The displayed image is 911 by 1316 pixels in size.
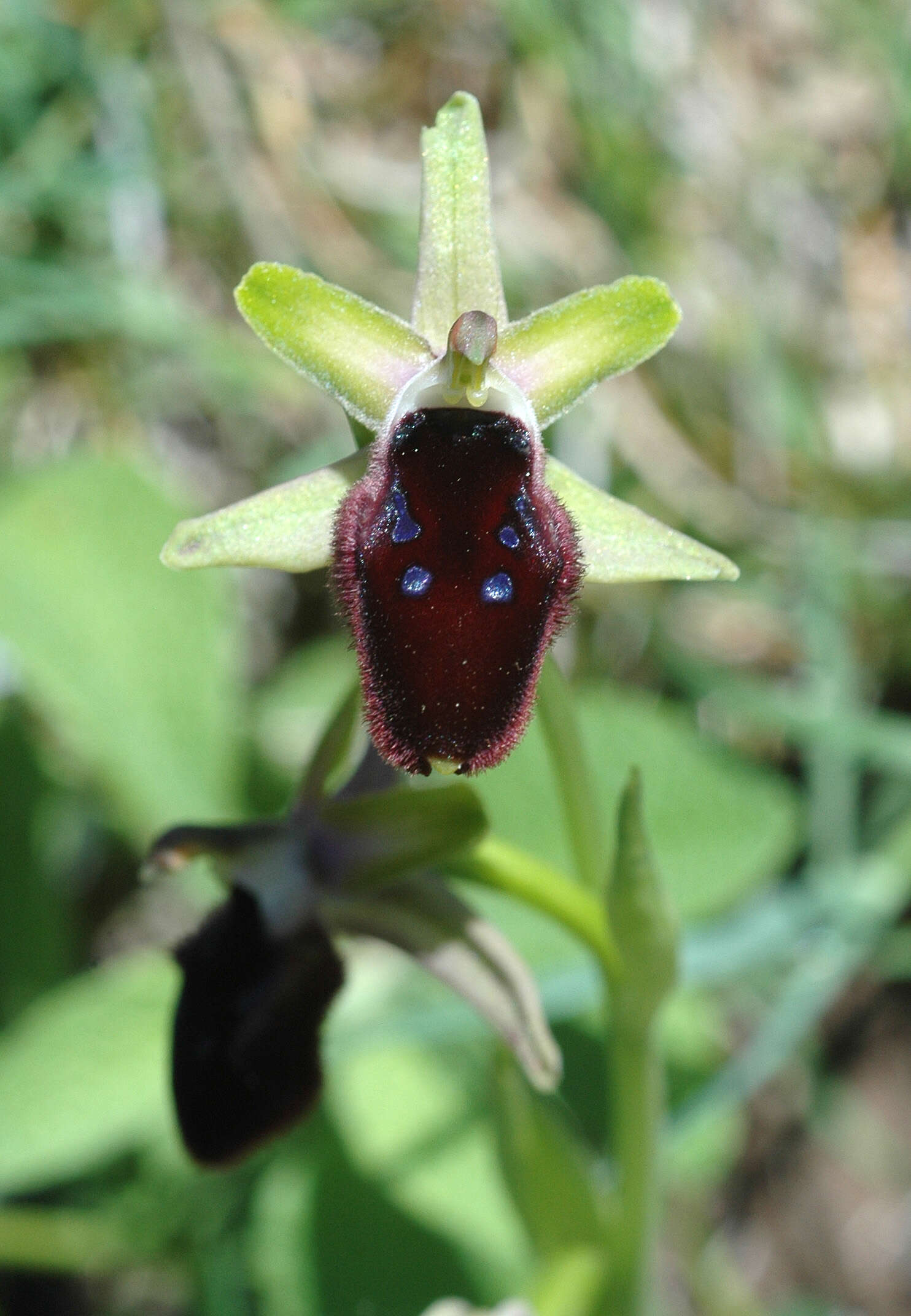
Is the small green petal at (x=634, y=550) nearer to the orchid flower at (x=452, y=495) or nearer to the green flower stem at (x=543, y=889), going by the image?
the orchid flower at (x=452, y=495)

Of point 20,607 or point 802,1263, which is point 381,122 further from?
point 802,1263

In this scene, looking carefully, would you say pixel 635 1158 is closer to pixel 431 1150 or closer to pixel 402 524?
pixel 431 1150

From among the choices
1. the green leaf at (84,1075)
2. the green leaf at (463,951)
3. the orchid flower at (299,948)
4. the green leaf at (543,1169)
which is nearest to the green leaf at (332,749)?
the orchid flower at (299,948)

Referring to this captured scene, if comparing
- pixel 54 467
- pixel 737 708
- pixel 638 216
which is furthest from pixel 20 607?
pixel 638 216

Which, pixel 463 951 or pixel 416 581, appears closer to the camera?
pixel 416 581

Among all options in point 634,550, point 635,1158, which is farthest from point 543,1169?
point 634,550
